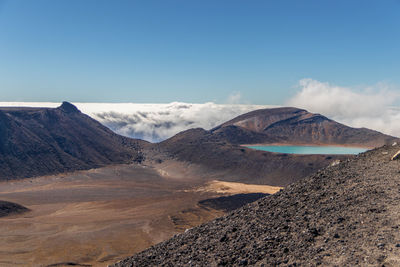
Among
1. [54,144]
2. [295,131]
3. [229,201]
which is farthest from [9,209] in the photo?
[295,131]

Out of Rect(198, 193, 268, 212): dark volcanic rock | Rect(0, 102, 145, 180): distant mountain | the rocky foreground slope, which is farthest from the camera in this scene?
Rect(0, 102, 145, 180): distant mountain

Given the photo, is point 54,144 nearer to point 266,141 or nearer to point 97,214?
point 97,214

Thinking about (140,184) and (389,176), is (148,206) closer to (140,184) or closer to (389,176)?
(140,184)

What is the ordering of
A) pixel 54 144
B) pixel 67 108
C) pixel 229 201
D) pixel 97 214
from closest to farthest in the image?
pixel 97 214 → pixel 229 201 → pixel 54 144 → pixel 67 108

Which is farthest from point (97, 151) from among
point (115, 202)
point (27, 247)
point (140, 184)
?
point (27, 247)

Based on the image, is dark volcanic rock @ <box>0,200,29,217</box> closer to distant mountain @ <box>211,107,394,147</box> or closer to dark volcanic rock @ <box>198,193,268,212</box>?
dark volcanic rock @ <box>198,193,268,212</box>

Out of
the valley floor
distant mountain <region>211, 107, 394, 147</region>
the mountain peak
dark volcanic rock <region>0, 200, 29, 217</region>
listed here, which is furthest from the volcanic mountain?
dark volcanic rock <region>0, 200, 29, 217</region>
